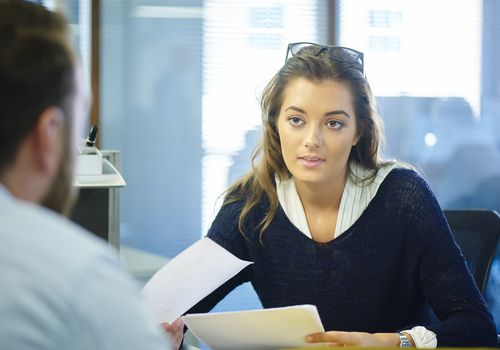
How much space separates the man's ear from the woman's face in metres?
1.08

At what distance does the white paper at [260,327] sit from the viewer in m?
1.31

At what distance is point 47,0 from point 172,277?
7.20ft

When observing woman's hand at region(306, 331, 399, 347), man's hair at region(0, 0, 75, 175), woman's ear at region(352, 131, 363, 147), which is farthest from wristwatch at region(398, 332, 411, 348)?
man's hair at region(0, 0, 75, 175)

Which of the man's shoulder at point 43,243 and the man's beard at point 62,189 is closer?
the man's shoulder at point 43,243

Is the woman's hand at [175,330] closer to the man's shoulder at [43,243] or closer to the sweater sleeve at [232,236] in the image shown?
the sweater sleeve at [232,236]

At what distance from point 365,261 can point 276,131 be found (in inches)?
15.8

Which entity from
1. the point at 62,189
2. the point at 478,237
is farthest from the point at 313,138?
the point at 62,189

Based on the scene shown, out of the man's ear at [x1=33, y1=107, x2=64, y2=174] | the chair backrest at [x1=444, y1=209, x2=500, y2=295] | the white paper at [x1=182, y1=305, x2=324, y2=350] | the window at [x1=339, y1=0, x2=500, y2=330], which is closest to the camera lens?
the man's ear at [x1=33, y1=107, x2=64, y2=174]

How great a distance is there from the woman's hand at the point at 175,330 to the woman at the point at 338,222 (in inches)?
7.1

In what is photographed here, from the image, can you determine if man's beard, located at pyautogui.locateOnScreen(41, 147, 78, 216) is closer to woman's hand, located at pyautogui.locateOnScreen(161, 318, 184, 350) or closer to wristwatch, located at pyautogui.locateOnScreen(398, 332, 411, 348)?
woman's hand, located at pyautogui.locateOnScreen(161, 318, 184, 350)

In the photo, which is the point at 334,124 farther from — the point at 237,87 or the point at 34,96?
the point at 237,87

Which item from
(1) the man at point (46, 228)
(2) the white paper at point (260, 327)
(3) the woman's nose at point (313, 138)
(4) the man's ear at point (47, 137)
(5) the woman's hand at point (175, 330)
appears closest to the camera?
(1) the man at point (46, 228)

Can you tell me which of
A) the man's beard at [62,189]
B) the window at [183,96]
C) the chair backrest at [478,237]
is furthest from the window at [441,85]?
the man's beard at [62,189]

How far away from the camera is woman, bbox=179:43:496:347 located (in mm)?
1850
